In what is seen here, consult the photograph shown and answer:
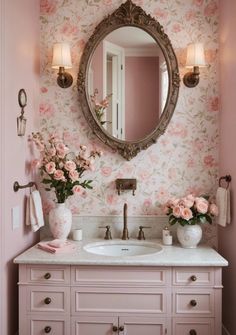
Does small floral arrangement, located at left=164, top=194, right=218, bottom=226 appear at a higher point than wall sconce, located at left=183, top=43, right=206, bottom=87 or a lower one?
lower

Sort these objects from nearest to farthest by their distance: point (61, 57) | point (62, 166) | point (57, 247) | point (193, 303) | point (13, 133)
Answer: point (193, 303) → point (13, 133) → point (57, 247) → point (62, 166) → point (61, 57)

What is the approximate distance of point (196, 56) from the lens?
2531 millimetres

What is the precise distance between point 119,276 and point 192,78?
1430mm

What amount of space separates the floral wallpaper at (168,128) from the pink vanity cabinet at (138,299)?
2.00 feet

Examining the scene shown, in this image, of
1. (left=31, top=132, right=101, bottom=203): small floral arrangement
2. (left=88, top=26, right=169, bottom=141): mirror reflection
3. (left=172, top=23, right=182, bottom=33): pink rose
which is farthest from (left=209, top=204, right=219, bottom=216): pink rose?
(left=172, top=23, right=182, bottom=33): pink rose

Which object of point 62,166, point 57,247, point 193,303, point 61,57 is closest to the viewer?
point 193,303

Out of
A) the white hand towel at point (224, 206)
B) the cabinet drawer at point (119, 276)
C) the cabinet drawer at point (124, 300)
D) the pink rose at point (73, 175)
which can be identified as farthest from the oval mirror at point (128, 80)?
the cabinet drawer at point (124, 300)

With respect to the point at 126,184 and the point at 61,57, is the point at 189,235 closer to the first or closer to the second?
the point at 126,184

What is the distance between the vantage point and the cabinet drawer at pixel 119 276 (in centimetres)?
216

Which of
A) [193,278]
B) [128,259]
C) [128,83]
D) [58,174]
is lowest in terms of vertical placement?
[193,278]

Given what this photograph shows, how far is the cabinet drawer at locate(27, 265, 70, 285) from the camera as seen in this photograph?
7.18 ft

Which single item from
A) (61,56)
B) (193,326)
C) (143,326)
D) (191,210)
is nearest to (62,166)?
(61,56)

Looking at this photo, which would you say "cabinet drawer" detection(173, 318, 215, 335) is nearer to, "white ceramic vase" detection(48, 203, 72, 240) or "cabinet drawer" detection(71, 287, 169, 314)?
"cabinet drawer" detection(71, 287, 169, 314)

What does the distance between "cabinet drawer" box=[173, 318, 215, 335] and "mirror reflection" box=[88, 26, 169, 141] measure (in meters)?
1.23
